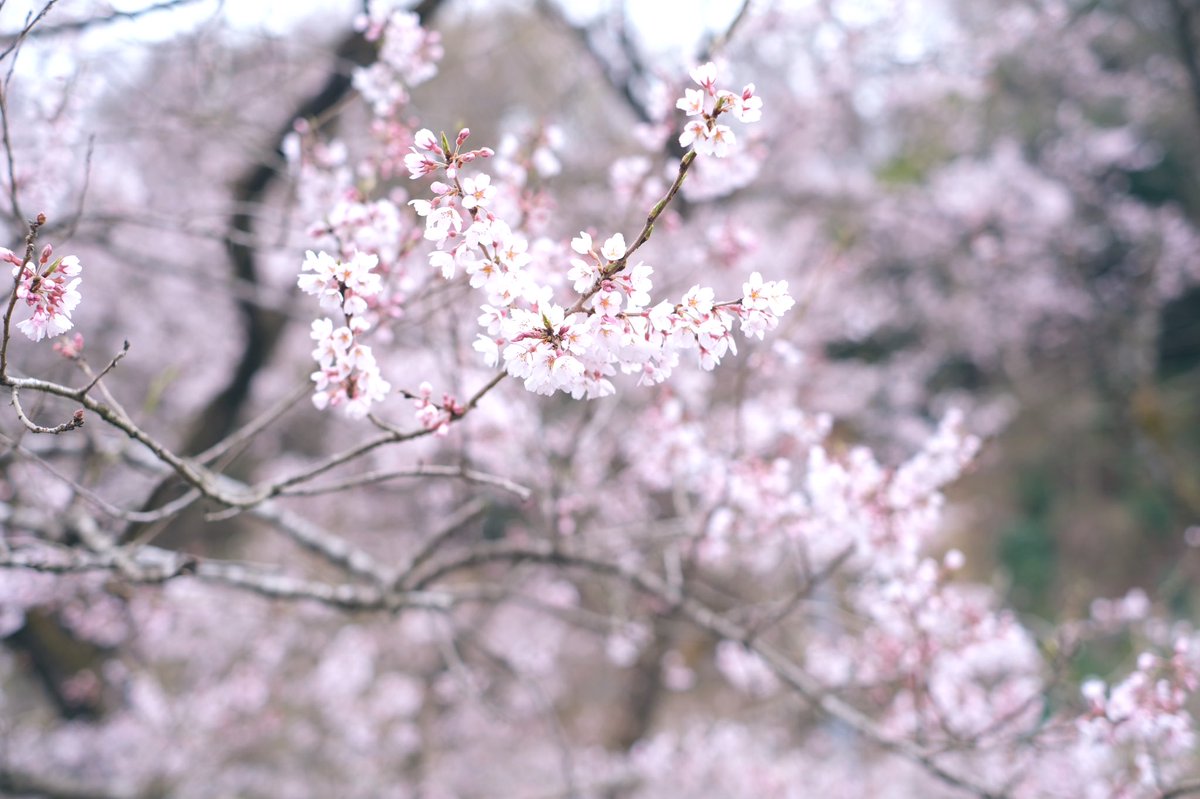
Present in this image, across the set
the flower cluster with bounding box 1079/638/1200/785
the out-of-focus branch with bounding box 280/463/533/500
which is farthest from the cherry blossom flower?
the flower cluster with bounding box 1079/638/1200/785

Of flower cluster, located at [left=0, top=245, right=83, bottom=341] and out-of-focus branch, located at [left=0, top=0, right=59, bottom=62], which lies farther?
out-of-focus branch, located at [left=0, top=0, right=59, bottom=62]

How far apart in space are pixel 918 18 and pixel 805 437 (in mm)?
5431

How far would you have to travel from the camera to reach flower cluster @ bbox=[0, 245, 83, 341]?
1272 mm

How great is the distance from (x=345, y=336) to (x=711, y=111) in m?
0.82

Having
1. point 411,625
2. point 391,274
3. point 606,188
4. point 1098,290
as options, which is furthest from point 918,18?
point 411,625

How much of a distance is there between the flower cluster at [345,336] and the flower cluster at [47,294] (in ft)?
1.40

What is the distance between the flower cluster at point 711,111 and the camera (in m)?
1.26

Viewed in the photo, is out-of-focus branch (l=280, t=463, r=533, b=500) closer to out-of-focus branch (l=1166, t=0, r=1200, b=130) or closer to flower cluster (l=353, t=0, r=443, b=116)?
flower cluster (l=353, t=0, r=443, b=116)

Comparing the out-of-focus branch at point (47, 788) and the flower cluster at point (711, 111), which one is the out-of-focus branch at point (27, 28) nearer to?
the flower cluster at point (711, 111)

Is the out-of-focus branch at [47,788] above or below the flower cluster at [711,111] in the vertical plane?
below

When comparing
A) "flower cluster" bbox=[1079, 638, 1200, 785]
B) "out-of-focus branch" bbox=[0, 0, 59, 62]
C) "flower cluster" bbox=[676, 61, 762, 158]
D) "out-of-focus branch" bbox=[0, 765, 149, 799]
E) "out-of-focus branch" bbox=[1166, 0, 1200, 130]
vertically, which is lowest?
"out-of-focus branch" bbox=[0, 765, 149, 799]

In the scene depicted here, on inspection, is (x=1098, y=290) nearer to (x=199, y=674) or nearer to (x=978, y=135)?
(x=978, y=135)

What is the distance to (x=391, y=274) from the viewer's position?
2.07 metres

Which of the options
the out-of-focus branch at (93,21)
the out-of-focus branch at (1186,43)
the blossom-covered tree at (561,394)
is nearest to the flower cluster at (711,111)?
the blossom-covered tree at (561,394)
